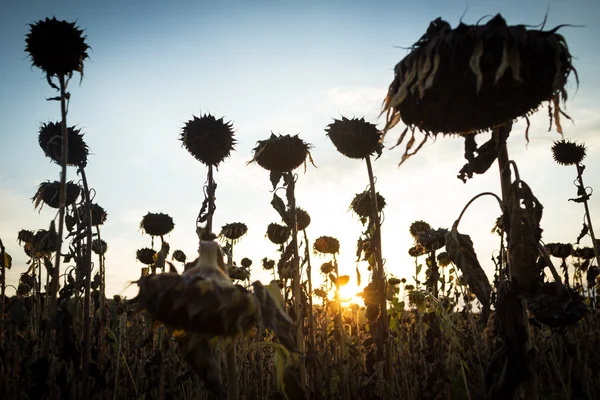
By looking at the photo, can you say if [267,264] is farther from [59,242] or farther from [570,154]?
[59,242]

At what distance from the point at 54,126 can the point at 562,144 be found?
10123 mm

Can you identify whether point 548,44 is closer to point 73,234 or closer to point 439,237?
point 73,234

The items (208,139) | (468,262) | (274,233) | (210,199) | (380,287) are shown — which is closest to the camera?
(468,262)

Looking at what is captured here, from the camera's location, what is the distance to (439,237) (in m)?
6.82

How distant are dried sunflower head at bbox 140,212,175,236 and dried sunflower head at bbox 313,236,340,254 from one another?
399 cm

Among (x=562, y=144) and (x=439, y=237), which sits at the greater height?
(x=562, y=144)

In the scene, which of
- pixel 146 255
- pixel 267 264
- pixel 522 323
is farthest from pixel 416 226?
pixel 522 323

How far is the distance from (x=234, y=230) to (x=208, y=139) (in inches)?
246

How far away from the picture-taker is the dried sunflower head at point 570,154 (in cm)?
937

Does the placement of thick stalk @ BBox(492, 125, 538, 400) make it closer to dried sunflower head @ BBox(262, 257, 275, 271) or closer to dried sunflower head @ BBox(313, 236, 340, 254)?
dried sunflower head @ BBox(313, 236, 340, 254)

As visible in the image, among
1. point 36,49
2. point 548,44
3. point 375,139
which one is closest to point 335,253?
point 375,139

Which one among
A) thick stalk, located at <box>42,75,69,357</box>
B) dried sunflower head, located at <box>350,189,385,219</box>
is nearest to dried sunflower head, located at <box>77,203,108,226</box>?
thick stalk, located at <box>42,75,69,357</box>

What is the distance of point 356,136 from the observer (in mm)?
5922

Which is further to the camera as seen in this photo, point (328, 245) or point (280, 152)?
point (328, 245)
